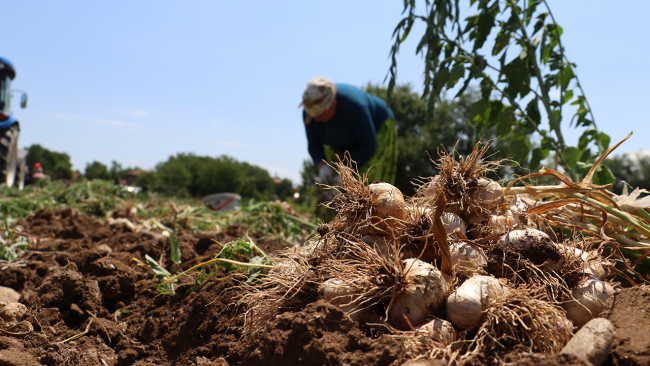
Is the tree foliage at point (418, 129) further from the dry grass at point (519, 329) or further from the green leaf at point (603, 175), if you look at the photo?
the dry grass at point (519, 329)

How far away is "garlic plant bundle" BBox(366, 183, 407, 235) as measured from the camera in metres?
1.75

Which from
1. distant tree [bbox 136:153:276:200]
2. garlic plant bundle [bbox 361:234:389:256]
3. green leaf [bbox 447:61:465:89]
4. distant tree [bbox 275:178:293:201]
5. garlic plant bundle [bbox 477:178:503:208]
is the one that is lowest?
distant tree [bbox 275:178:293:201]

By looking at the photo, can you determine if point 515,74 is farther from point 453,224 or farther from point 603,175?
point 453,224

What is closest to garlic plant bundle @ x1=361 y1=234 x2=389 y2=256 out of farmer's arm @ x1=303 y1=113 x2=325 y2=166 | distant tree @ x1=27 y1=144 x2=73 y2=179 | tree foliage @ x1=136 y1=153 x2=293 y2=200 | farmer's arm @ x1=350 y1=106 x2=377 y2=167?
farmer's arm @ x1=350 y1=106 x2=377 y2=167

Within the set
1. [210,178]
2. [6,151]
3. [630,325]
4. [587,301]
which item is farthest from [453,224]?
[210,178]

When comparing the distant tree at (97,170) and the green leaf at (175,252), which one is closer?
the green leaf at (175,252)

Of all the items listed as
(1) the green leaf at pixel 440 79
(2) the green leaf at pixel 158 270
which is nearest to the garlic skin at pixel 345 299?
(2) the green leaf at pixel 158 270

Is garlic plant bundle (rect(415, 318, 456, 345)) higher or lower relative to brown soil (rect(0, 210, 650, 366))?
higher

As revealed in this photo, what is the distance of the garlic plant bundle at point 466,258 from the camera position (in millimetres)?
1570

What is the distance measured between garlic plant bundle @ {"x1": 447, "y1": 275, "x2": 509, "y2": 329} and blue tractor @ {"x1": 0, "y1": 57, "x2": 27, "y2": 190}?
9.94 metres

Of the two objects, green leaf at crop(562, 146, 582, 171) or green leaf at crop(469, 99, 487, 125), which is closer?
green leaf at crop(562, 146, 582, 171)

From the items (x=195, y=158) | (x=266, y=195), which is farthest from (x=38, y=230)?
(x=195, y=158)

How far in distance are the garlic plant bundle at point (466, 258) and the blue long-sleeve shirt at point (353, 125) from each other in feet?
11.1

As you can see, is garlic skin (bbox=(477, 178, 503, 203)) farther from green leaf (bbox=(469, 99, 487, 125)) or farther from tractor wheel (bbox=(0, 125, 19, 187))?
tractor wheel (bbox=(0, 125, 19, 187))
